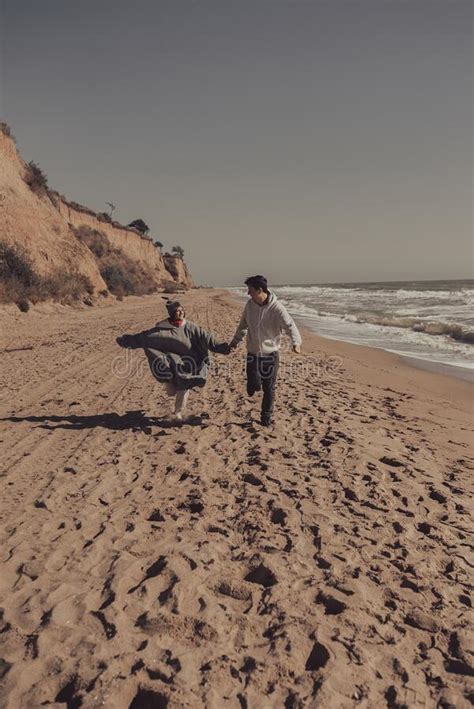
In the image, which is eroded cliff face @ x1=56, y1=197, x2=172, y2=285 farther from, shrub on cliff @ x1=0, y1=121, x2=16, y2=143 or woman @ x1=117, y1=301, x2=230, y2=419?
woman @ x1=117, y1=301, x2=230, y2=419

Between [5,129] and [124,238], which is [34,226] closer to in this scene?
[5,129]

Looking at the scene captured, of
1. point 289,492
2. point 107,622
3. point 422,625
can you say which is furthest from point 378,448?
point 107,622

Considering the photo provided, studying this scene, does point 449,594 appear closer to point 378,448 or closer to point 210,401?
point 378,448

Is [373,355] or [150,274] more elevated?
[150,274]

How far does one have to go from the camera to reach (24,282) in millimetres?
19109

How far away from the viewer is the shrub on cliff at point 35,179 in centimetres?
2584

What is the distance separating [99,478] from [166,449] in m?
0.91

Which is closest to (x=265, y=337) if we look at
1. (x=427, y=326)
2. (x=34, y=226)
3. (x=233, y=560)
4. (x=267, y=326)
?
(x=267, y=326)

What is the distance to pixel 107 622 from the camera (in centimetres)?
252

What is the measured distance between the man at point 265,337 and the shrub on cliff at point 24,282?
14.4 metres

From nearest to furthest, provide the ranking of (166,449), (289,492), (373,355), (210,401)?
(289,492), (166,449), (210,401), (373,355)

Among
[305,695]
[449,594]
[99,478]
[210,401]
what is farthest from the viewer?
[210,401]

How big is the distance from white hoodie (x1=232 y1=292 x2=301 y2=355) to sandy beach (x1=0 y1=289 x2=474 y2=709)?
106cm

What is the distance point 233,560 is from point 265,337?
3099 millimetres
